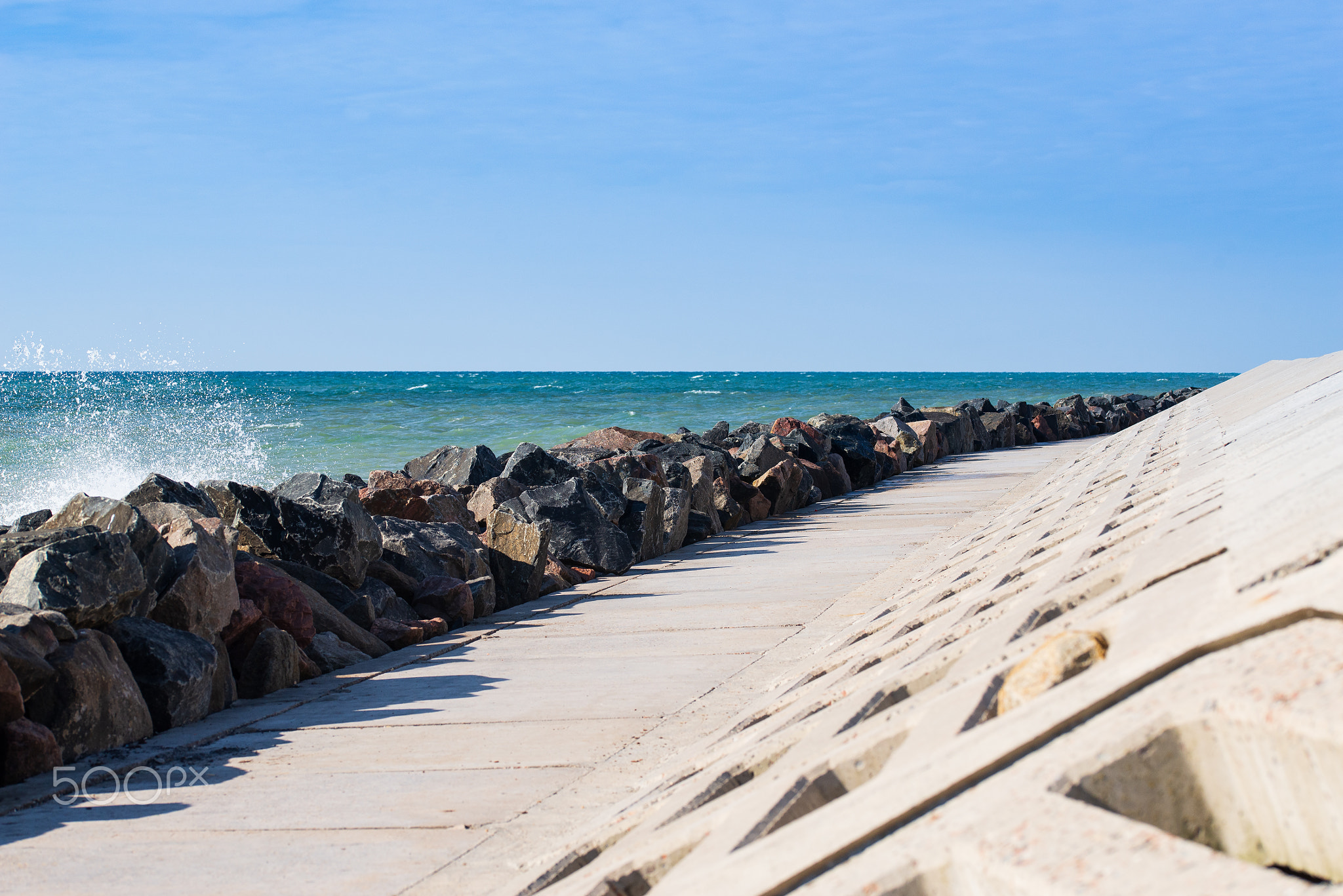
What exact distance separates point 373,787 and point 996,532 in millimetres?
3818

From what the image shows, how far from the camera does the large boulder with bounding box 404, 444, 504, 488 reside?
10.5m

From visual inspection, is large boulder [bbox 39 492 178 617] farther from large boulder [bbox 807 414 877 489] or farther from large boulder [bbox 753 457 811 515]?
large boulder [bbox 807 414 877 489]

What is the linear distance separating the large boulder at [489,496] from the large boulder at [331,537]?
2.28 metres

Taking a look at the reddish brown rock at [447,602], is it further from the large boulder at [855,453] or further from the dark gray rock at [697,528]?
the large boulder at [855,453]

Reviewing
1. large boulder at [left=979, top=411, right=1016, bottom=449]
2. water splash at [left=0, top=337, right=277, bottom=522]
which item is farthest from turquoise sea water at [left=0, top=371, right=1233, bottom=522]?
large boulder at [left=979, top=411, right=1016, bottom=449]

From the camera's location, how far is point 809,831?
138 centimetres

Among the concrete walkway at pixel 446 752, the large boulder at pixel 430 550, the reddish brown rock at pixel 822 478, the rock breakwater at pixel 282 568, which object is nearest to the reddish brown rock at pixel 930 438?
the reddish brown rock at pixel 822 478

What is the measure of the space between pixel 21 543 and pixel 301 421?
2965 cm

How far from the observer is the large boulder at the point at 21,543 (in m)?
4.15

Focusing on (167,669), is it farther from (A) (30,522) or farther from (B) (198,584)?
(A) (30,522)

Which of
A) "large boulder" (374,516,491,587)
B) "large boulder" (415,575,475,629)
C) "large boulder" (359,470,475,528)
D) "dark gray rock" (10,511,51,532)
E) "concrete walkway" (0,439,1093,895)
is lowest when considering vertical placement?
"concrete walkway" (0,439,1093,895)

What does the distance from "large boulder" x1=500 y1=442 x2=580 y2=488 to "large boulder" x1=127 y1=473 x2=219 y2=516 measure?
316 cm

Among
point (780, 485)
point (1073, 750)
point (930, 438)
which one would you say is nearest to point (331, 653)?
point (1073, 750)

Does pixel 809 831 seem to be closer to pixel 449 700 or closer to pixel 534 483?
pixel 449 700
